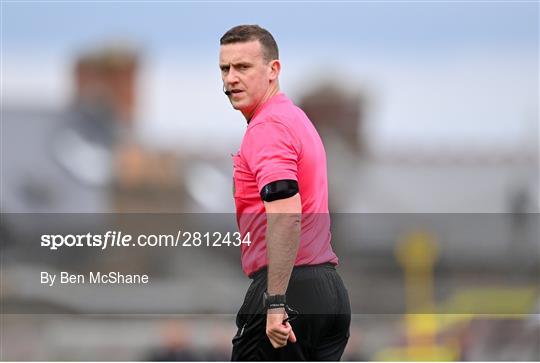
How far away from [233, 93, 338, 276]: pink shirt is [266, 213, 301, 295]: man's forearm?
15 cm

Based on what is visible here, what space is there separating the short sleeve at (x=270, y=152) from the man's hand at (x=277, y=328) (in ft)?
1.78

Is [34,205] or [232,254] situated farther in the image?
[232,254]

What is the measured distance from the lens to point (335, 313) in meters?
4.77

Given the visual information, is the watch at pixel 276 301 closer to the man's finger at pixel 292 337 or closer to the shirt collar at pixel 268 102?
the man's finger at pixel 292 337

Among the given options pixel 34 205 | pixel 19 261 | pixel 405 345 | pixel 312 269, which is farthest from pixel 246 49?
pixel 34 205

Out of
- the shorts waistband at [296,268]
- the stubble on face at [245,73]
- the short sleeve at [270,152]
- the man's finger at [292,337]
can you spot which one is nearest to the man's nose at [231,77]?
the stubble on face at [245,73]

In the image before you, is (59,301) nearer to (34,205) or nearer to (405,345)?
(34,205)

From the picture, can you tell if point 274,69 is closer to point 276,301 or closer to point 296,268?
point 296,268

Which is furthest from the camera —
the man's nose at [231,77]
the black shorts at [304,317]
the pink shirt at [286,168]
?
the man's nose at [231,77]

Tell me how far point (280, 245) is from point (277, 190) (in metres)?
0.24

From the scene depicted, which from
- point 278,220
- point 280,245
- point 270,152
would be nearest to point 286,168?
point 270,152

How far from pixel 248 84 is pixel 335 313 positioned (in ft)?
3.68

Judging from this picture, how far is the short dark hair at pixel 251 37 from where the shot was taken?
15.7 ft

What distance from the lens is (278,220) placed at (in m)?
4.45
